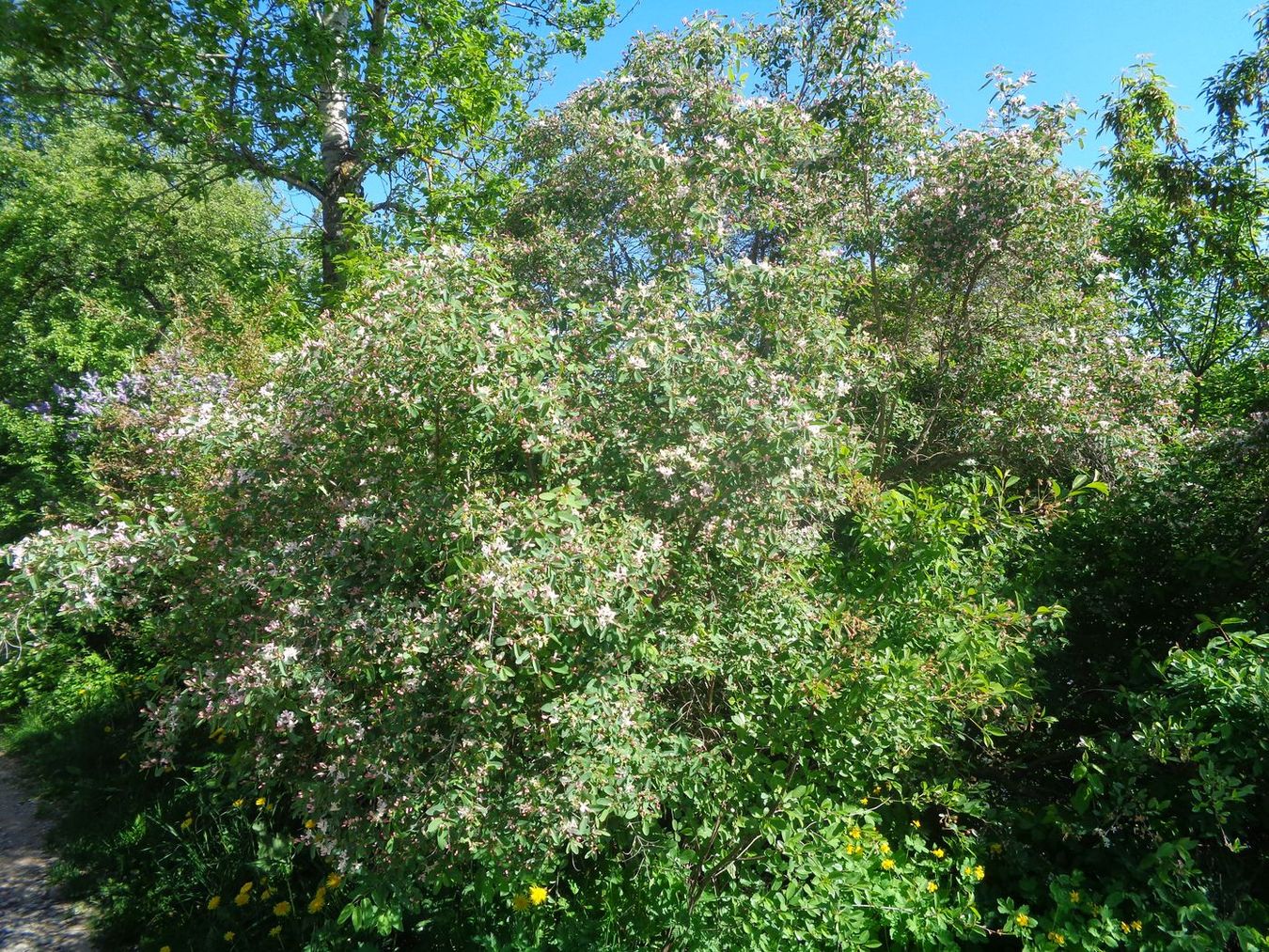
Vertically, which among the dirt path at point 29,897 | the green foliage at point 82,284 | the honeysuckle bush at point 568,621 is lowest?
the dirt path at point 29,897

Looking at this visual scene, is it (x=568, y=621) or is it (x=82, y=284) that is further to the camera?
(x=82, y=284)

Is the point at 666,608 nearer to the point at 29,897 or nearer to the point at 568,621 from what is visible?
the point at 568,621

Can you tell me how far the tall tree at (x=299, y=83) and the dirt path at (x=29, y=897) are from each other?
4876mm

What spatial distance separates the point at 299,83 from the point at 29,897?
6.51m

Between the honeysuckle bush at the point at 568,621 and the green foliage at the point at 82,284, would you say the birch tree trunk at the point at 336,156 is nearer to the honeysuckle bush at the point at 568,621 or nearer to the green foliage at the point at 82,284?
the green foliage at the point at 82,284

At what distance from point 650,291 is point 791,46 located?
4.15 meters

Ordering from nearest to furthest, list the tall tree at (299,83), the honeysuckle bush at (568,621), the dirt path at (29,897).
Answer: the honeysuckle bush at (568,621) → the dirt path at (29,897) → the tall tree at (299,83)

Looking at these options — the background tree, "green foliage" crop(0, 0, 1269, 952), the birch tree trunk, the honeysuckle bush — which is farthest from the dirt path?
the background tree

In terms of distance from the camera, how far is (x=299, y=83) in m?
6.83

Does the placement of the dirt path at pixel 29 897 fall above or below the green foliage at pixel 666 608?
below

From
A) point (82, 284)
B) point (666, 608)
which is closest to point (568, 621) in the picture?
point (666, 608)

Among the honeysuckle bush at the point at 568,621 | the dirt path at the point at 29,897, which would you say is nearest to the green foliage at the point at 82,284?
the dirt path at the point at 29,897

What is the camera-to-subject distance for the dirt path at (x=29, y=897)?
4.18 meters

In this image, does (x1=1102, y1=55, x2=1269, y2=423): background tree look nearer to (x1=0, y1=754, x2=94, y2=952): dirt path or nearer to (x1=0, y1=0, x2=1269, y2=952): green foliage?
(x1=0, y1=0, x2=1269, y2=952): green foliage
